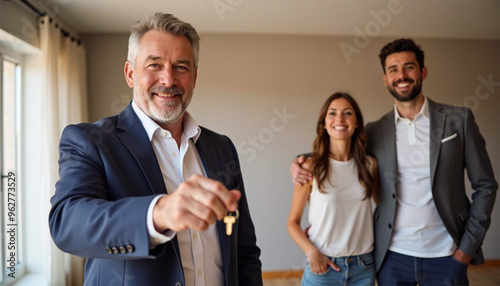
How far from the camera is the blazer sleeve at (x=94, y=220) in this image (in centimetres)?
79

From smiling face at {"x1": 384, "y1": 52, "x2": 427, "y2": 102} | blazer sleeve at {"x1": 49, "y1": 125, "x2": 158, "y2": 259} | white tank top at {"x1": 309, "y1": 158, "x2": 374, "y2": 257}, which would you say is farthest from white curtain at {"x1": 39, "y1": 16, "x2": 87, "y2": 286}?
smiling face at {"x1": 384, "y1": 52, "x2": 427, "y2": 102}

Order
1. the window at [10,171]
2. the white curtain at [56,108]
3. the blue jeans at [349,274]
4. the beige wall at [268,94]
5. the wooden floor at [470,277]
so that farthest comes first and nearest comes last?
the beige wall at [268,94] < the wooden floor at [470,277] < the white curtain at [56,108] < the window at [10,171] < the blue jeans at [349,274]

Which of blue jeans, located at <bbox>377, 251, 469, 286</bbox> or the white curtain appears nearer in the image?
blue jeans, located at <bbox>377, 251, 469, 286</bbox>

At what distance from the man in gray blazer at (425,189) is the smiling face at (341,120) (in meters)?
0.25

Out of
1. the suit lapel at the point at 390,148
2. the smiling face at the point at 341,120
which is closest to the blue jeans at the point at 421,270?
the suit lapel at the point at 390,148

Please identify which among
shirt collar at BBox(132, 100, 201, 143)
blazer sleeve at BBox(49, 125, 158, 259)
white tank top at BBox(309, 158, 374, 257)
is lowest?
white tank top at BBox(309, 158, 374, 257)

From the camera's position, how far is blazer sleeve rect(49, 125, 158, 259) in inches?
30.9

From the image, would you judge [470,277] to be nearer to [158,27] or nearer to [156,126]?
[156,126]

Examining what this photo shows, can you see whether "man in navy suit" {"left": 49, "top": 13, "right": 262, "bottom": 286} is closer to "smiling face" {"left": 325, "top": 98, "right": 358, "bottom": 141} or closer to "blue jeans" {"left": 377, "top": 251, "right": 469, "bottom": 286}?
"smiling face" {"left": 325, "top": 98, "right": 358, "bottom": 141}

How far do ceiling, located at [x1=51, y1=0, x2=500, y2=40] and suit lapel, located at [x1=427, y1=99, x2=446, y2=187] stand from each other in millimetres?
1867

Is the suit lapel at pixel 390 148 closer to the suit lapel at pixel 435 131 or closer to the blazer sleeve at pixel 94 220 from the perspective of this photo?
the suit lapel at pixel 435 131

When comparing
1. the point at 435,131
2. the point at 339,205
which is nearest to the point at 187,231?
the point at 339,205

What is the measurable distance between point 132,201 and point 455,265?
2.20 m

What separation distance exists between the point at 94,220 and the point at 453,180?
2.18 meters
